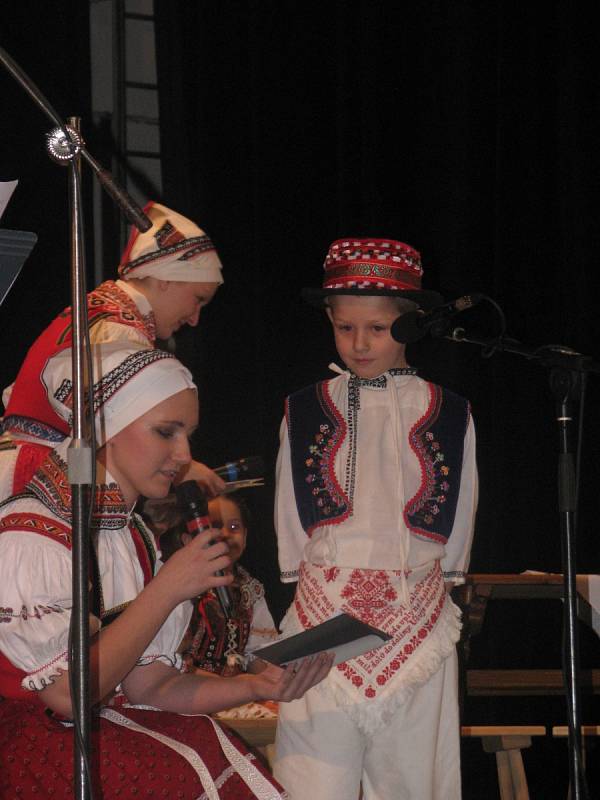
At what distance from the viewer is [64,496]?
1.60m

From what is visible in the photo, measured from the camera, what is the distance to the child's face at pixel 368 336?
2.28 metres

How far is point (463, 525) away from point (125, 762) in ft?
3.28

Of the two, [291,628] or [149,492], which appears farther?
[291,628]

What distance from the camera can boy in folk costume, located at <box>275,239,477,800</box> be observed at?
210 centimetres

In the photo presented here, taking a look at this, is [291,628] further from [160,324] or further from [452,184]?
[452,184]

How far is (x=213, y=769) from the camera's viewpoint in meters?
1.54

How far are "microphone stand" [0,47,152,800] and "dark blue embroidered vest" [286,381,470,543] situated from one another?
2.98 feet

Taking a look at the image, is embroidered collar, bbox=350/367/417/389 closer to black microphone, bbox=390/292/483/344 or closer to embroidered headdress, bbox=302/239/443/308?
embroidered headdress, bbox=302/239/443/308

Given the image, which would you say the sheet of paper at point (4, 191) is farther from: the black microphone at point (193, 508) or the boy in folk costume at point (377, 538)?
the boy in folk costume at point (377, 538)

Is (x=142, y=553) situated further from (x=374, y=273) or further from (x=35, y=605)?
(x=374, y=273)

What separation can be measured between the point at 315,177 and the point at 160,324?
0.92 metres

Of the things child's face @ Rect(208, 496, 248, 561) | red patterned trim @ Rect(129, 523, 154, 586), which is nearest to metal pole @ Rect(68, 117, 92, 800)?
red patterned trim @ Rect(129, 523, 154, 586)

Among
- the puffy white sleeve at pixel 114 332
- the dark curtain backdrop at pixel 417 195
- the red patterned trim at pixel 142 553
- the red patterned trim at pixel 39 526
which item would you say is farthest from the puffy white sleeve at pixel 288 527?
the dark curtain backdrop at pixel 417 195

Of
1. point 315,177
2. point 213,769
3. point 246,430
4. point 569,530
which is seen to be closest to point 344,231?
point 315,177
